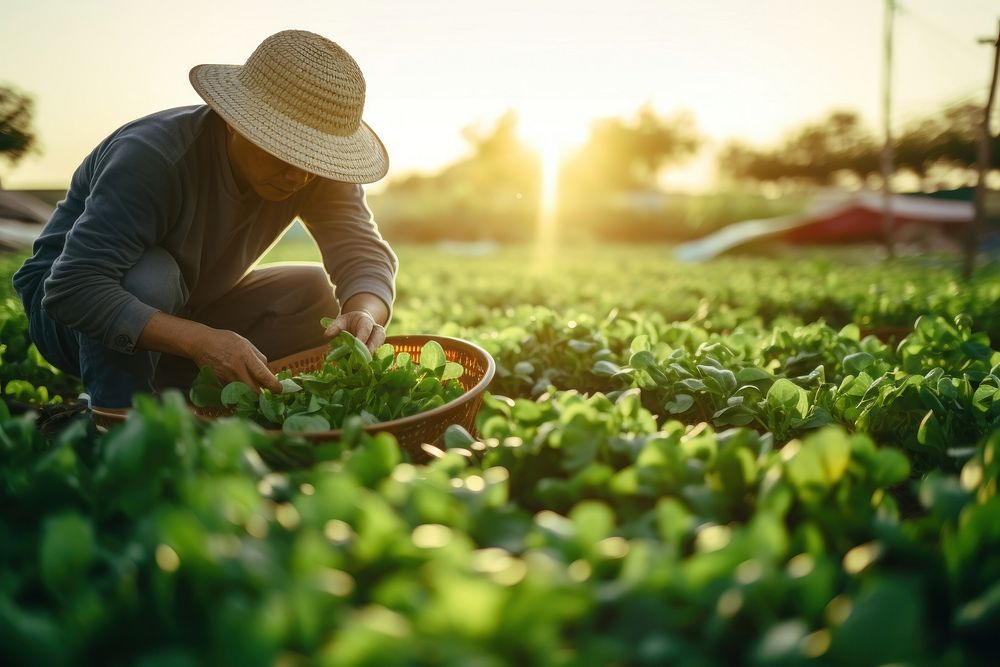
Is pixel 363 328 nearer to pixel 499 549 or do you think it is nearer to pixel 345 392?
pixel 345 392

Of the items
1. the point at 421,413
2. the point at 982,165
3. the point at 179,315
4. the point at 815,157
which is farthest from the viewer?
the point at 815,157

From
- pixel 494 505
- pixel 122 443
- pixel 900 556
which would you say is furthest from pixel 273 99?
pixel 900 556

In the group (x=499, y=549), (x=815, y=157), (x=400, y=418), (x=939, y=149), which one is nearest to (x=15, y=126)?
(x=400, y=418)

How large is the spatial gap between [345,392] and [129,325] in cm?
68

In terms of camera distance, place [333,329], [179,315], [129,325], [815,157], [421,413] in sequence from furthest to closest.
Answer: [815,157]
[179,315]
[333,329]
[129,325]
[421,413]

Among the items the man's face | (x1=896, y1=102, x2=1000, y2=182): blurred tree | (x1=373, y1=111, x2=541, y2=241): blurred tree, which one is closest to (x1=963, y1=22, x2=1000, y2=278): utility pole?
the man's face

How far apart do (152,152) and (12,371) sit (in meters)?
1.51

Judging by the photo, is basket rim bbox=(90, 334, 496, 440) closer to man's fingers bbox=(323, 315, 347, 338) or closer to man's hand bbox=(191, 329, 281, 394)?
man's hand bbox=(191, 329, 281, 394)

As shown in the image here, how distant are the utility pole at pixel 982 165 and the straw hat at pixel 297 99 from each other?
660cm

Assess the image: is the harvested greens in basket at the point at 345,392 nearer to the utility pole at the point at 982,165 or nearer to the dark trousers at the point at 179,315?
the dark trousers at the point at 179,315

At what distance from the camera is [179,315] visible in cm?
262

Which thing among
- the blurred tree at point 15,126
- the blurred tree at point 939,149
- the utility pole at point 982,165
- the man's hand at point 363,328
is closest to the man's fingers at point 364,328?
the man's hand at point 363,328

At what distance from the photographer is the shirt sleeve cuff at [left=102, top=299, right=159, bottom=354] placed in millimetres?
1954

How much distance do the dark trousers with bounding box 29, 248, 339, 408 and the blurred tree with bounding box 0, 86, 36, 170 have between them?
2.07 metres
